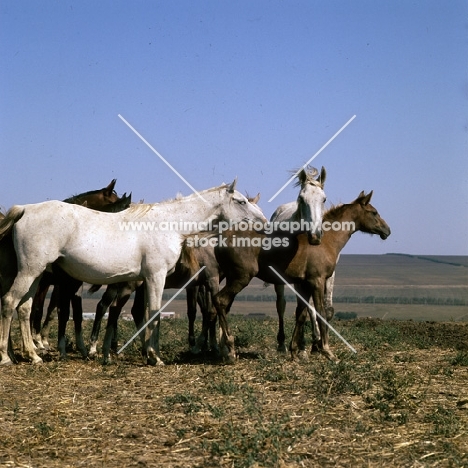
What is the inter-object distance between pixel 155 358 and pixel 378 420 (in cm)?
420

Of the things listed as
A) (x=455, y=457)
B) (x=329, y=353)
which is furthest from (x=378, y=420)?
(x=329, y=353)

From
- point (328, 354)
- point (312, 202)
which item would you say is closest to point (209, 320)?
point (328, 354)

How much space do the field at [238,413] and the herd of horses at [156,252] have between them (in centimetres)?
64

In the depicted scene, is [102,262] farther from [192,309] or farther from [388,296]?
[388,296]

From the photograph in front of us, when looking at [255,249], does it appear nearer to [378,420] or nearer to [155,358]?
[155,358]

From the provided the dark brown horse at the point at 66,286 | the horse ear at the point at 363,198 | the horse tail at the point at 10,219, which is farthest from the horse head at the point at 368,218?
the horse tail at the point at 10,219

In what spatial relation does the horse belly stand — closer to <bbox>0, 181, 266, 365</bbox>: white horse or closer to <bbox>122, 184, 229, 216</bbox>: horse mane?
<bbox>0, 181, 266, 365</bbox>: white horse

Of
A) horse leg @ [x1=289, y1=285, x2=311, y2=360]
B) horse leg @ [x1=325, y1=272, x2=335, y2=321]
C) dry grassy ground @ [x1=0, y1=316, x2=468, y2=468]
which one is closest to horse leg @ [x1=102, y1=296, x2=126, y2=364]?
dry grassy ground @ [x1=0, y1=316, x2=468, y2=468]

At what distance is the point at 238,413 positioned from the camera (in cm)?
633

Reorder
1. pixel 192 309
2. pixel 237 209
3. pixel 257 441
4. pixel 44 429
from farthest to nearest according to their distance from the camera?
pixel 192 309 < pixel 237 209 < pixel 44 429 < pixel 257 441

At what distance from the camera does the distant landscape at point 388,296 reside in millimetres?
43594

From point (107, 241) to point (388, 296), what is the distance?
5504 cm

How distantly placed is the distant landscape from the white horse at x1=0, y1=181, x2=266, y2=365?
2290 cm

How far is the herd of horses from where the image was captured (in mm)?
9250
